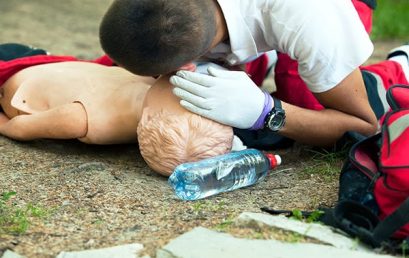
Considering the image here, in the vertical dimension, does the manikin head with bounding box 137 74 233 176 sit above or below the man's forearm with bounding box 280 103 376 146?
above

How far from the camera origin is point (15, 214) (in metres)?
1.89

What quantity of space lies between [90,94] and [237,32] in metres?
0.57

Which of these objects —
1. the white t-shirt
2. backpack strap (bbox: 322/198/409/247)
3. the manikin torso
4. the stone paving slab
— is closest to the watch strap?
the white t-shirt

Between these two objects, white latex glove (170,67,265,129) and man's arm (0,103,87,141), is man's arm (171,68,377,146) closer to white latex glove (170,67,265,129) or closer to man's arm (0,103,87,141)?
white latex glove (170,67,265,129)

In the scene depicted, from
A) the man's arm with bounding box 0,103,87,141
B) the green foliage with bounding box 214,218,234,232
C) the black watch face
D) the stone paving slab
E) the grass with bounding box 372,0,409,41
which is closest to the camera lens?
the stone paving slab

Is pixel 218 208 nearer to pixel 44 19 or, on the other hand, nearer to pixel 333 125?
pixel 333 125

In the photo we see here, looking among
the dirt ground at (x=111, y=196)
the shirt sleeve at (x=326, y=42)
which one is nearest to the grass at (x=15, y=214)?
the dirt ground at (x=111, y=196)

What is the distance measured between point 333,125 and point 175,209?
2.18 ft

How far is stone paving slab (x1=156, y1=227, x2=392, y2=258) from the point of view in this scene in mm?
1595

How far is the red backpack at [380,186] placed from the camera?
1658 mm

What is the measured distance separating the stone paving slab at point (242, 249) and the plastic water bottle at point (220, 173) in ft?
1.30

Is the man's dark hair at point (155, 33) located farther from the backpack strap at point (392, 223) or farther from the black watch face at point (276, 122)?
the backpack strap at point (392, 223)

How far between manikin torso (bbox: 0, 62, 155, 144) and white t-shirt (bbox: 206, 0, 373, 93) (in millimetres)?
409

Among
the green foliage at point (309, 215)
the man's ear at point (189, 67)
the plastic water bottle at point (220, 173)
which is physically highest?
the man's ear at point (189, 67)
